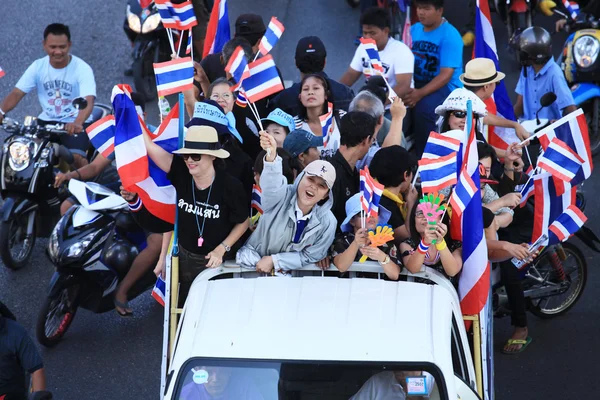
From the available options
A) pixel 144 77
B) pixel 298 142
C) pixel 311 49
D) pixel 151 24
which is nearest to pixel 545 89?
pixel 311 49

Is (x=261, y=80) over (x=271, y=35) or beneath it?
beneath

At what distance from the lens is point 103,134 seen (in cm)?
672

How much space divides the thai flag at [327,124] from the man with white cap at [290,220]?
140 centimetres

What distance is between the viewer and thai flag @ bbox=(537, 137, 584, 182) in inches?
272

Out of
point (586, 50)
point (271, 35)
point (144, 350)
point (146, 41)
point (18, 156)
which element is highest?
point (271, 35)

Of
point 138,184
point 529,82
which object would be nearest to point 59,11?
point 529,82

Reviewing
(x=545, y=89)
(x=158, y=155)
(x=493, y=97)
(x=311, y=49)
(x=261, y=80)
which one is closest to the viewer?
(x=158, y=155)

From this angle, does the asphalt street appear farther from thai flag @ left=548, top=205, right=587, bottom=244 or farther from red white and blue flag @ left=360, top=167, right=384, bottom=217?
red white and blue flag @ left=360, top=167, right=384, bottom=217

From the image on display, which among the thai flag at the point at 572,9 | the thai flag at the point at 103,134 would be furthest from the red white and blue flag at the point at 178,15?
the thai flag at the point at 572,9

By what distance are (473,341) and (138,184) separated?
2.47m

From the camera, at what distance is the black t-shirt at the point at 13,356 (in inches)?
241

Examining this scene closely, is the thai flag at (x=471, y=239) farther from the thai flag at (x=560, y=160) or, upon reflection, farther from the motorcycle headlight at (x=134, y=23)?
the motorcycle headlight at (x=134, y=23)

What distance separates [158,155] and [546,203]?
9.54 feet

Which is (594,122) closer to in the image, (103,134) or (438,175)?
(438,175)
